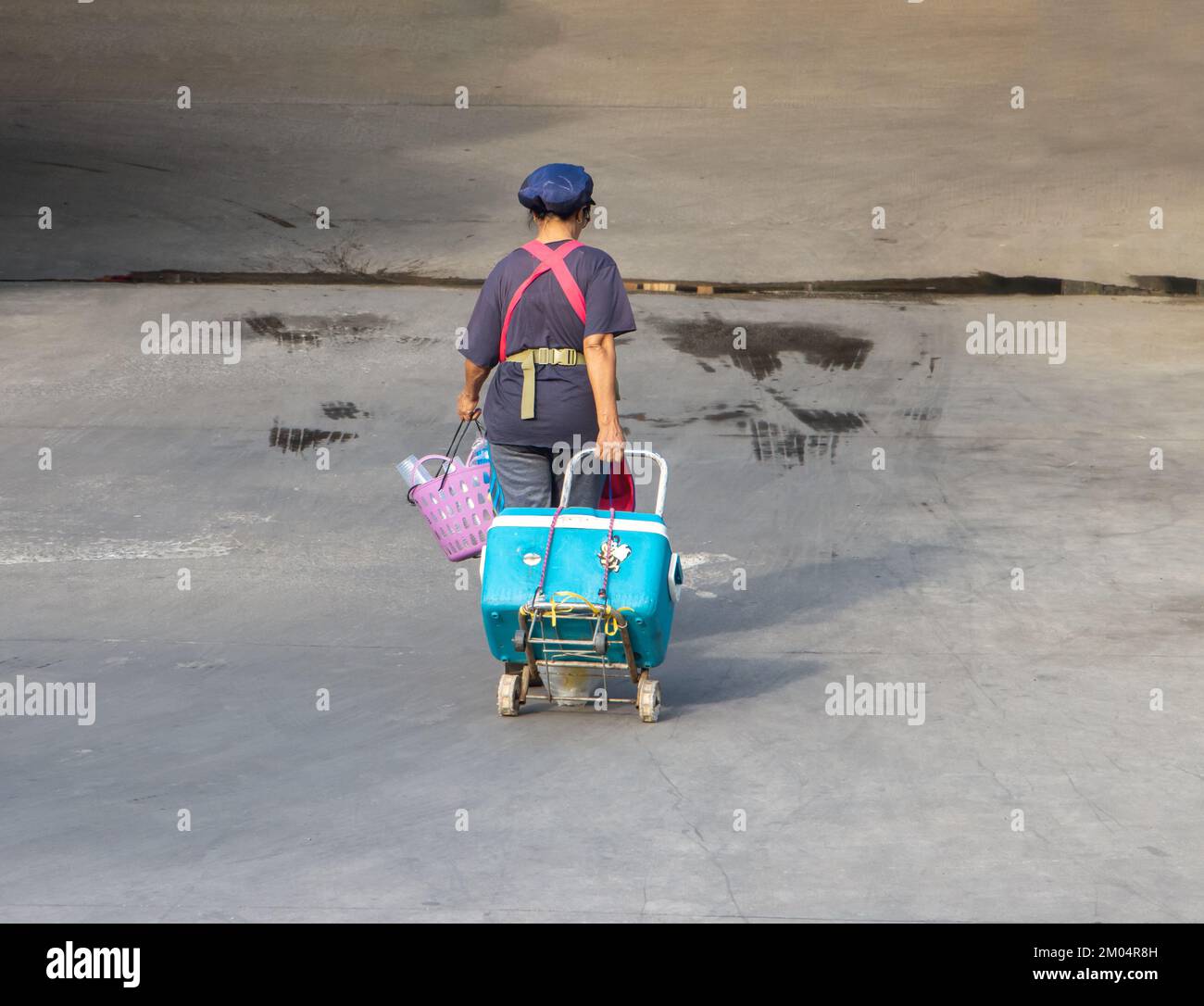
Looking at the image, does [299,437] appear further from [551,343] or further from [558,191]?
[558,191]

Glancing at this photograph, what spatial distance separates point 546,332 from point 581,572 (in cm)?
84

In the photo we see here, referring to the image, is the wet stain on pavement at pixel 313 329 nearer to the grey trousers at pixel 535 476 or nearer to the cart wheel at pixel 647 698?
the grey trousers at pixel 535 476

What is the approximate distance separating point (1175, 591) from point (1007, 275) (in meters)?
6.22

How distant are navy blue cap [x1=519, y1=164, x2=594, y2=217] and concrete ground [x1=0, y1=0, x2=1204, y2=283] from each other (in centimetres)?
700

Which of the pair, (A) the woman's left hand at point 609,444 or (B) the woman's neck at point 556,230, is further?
(B) the woman's neck at point 556,230

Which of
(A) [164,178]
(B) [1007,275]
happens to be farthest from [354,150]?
(B) [1007,275]

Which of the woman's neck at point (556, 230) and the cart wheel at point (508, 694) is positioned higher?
the woman's neck at point (556, 230)

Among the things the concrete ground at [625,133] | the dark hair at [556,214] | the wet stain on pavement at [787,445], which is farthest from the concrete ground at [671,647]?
the dark hair at [556,214]

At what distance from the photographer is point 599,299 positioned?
558 cm

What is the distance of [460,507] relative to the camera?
623cm

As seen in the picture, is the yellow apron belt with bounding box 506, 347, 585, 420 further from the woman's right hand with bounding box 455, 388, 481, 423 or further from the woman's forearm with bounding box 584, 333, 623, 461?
the woman's right hand with bounding box 455, 388, 481, 423

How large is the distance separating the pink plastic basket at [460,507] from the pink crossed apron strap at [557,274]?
2.37ft

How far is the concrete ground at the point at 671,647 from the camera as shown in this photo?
4445 mm

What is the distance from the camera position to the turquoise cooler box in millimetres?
5375
